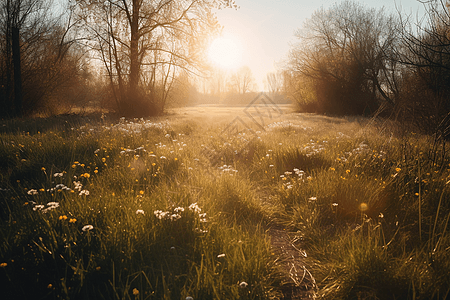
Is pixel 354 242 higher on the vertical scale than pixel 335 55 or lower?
lower

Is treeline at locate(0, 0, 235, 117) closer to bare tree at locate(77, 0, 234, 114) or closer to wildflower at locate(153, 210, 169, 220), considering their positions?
bare tree at locate(77, 0, 234, 114)

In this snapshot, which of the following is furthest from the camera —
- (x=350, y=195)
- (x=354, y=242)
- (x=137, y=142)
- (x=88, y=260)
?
(x=137, y=142)

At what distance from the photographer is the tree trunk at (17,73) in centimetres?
1123

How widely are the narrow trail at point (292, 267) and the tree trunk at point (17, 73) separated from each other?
14.2 metres

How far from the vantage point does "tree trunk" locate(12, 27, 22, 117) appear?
11227mm

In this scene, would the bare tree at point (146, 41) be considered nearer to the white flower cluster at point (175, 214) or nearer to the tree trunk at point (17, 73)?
the tree trunk at point (17, 73)

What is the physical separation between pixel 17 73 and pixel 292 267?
14.8m

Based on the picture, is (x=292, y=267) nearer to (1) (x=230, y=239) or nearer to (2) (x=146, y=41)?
(1) (x=230, y=239)

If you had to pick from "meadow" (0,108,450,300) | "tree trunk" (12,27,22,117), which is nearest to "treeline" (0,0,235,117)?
"tree trunk" (12,27,22,117)

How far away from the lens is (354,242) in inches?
86.4

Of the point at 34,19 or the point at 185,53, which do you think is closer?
the point at 34,19

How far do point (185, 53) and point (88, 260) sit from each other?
48.0 feet

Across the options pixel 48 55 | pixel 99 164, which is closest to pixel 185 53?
pixel 48 55

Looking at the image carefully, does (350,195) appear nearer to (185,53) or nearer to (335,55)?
(185,53)
